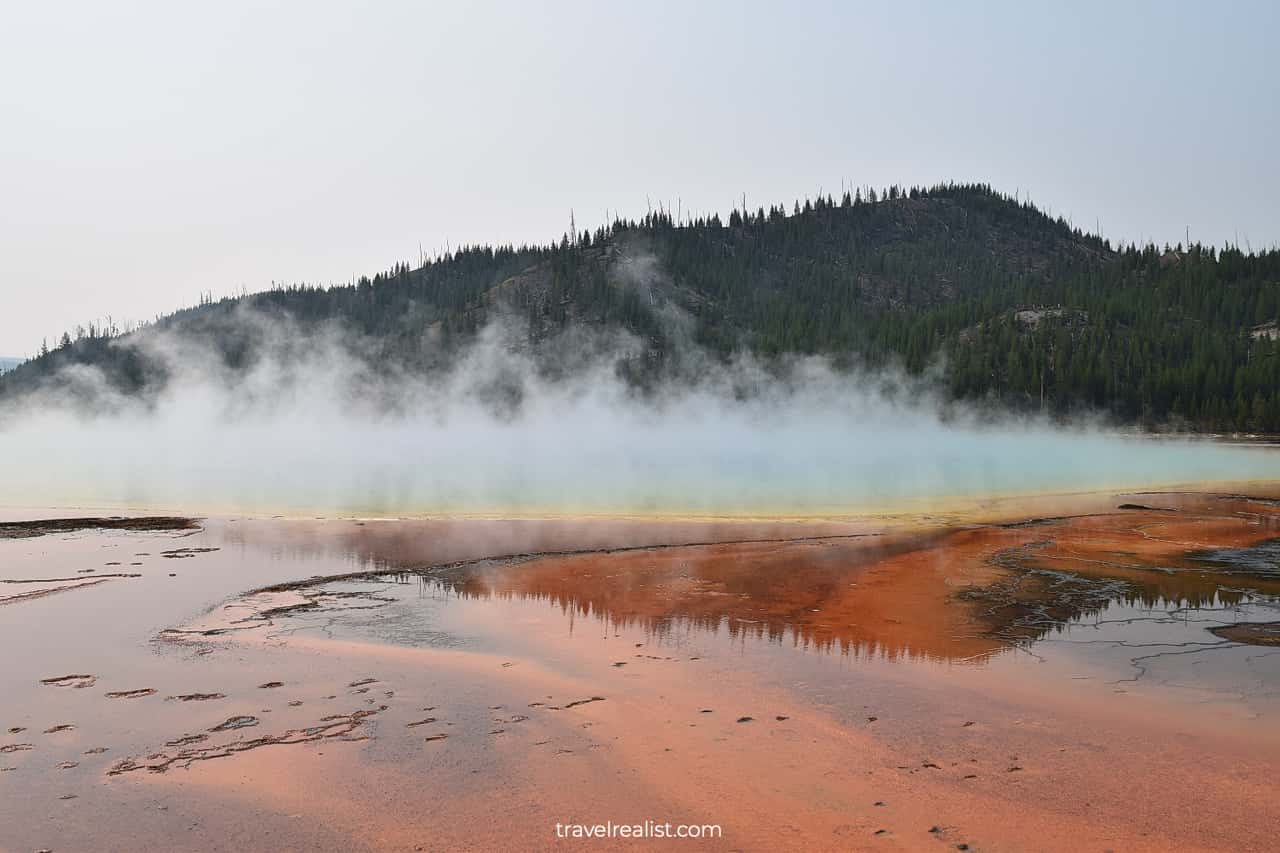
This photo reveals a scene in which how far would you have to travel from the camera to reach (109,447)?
6216 cm

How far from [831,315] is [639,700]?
138m

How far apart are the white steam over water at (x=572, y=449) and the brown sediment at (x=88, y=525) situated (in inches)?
123

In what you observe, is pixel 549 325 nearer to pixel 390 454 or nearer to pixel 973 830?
pixel 390 454

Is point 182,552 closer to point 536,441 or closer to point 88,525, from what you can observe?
point 88,525

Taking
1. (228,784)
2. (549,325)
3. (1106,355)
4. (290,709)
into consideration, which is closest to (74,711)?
(290,709)

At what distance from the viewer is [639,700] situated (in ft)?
30.0

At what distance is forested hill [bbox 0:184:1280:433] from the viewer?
93562mm

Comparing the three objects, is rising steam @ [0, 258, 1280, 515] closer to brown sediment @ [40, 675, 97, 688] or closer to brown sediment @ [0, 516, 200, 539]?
brown sediment @ [0, 516, 200, 539]

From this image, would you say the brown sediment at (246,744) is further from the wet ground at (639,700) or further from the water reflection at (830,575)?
the water reflection at (830,575)

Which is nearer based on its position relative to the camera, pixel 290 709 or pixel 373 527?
pixel 290 709

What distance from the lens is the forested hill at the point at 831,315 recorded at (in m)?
93.6

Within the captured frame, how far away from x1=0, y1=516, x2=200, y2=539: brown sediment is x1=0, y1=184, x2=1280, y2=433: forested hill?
272 ft

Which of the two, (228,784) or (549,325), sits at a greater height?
(549,325)

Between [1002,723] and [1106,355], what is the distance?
100m
